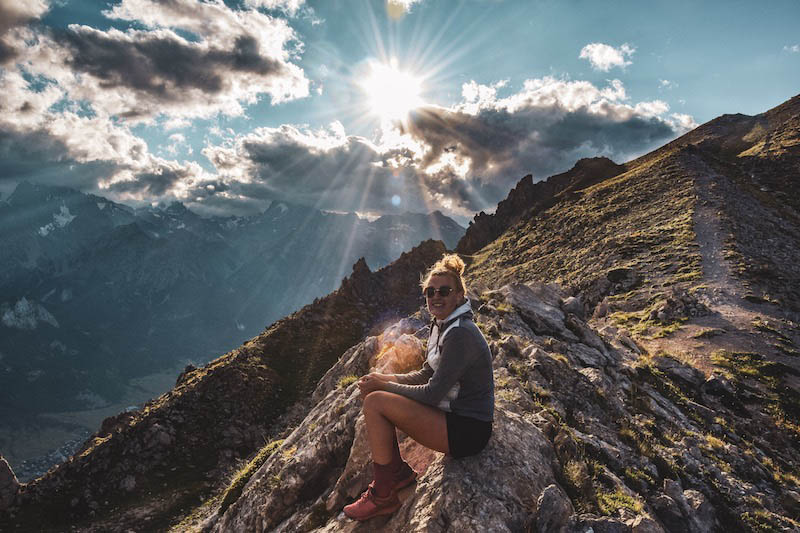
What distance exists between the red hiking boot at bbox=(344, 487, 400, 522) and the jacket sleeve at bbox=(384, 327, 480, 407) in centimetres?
192

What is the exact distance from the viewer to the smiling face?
259 inches

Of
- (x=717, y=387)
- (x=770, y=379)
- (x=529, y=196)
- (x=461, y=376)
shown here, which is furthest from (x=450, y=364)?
(x=529, y=196)

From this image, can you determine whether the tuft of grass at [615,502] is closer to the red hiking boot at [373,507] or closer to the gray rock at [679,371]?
the red hiking boot at [373,507]

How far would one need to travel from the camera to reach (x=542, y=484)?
6.59m

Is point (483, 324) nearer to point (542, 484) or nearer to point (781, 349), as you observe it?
point (542, 484)

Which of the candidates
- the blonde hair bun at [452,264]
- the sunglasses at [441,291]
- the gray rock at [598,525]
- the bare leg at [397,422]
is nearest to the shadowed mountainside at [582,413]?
the gray rock at [598,525]

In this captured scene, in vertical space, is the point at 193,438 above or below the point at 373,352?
below

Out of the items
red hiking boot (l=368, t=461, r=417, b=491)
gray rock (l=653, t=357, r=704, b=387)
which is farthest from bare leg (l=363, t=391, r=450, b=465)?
gray rock (l=653, t=357, r=704, b=387)

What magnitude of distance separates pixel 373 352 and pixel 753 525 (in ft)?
39.9

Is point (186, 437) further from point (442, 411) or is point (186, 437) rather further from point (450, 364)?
point (450, 364)

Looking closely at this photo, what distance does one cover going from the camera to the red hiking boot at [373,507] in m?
6.07

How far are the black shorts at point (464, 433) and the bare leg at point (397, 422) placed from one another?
105 mm

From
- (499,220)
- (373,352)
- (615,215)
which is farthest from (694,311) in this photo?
(499,220)

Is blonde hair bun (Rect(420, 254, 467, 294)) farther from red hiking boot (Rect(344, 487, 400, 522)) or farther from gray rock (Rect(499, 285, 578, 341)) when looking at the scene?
gray rock (Rect(499, 285, 578, 341))
